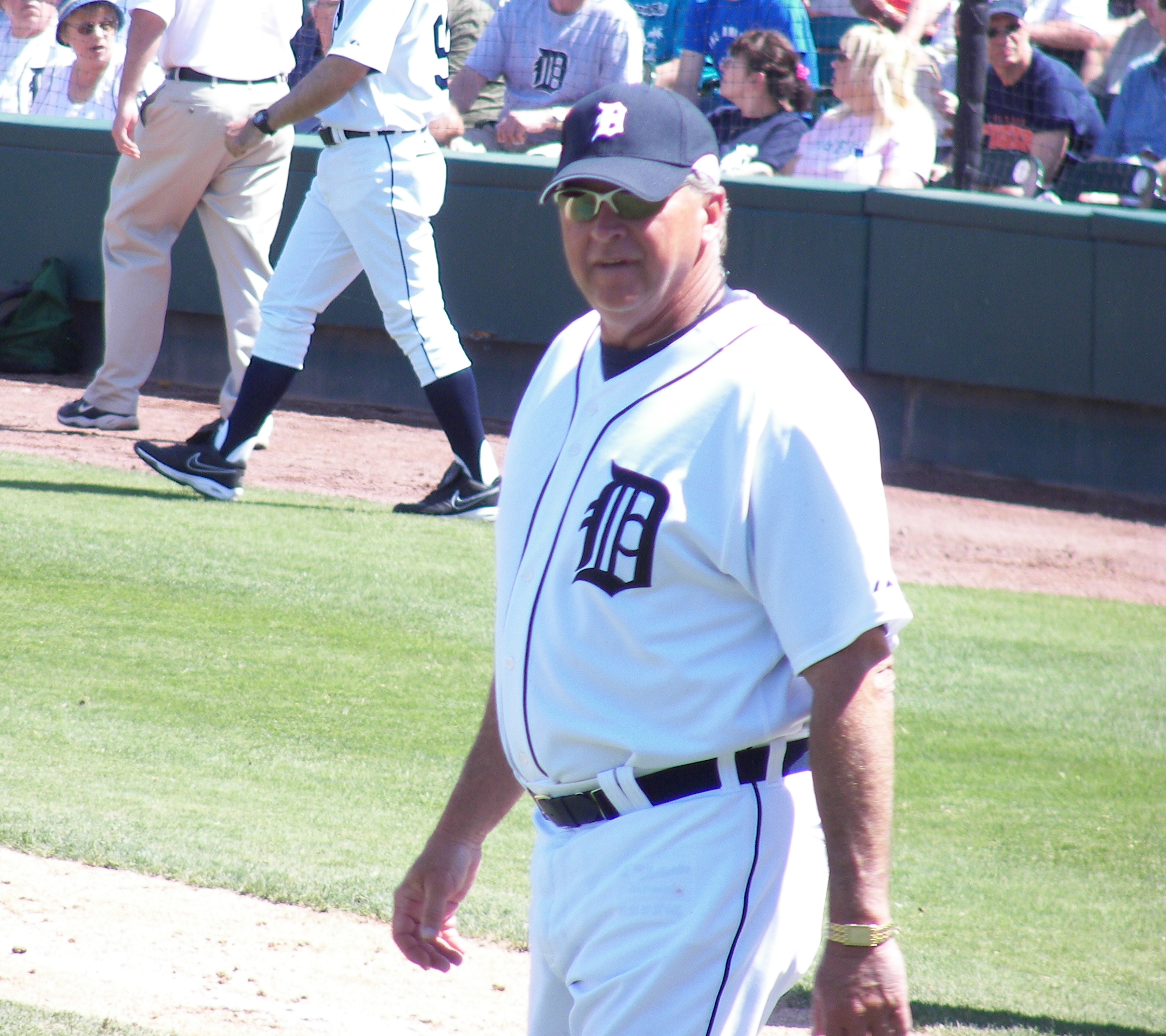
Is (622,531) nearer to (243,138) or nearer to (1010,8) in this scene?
(243,138)

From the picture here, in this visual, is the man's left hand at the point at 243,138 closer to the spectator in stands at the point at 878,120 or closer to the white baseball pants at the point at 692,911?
the spectator in stands at the point at 878,120

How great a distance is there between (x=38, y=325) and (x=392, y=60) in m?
4.01

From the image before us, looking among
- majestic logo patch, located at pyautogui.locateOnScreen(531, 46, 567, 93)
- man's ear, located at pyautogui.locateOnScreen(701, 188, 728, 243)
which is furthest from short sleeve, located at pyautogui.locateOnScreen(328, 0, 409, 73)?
man's ear, located at pyautogui.locateOnScreen(701, 188, 728, 243)

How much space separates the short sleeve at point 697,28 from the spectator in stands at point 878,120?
4.98ft

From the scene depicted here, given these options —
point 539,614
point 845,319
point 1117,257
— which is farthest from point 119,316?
point 539,614

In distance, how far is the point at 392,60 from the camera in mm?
6117

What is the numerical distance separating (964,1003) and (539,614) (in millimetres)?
1753

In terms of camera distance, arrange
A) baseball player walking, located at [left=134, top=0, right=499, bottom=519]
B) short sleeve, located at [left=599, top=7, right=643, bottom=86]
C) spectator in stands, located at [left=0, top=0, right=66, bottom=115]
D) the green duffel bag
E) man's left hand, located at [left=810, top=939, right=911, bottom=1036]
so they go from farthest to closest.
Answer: spectator in stands, located at [left=0, top=0, right=66, bottom=115]
the green duffel bag
short sleeve, located at [left=599, top=7, right=643, bottom=86]
baseball player walking, located at [left=134, top=0, right=499, bottom=519]
man's left hand, located at [left=810, top=939, right=911, bottom=1036]

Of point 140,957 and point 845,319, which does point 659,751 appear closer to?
point 140,957

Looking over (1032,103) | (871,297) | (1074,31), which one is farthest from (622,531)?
(1074,31)

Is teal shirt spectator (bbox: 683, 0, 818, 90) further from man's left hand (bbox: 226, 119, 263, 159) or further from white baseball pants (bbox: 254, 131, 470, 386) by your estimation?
man's left hand (bbox: 226, 119, 263, 159)

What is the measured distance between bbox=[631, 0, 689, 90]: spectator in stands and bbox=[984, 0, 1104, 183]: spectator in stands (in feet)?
6.54

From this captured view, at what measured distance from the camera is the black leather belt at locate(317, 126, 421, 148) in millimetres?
6105

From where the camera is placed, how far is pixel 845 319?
839 cm
